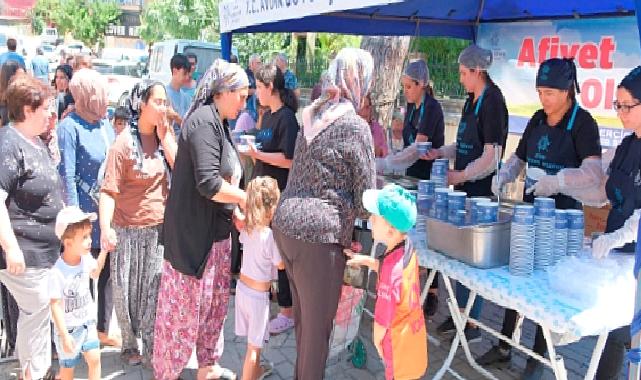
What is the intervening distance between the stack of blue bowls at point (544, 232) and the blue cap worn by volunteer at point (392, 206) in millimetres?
534


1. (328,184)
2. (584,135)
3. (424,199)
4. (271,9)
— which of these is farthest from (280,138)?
(584,135)

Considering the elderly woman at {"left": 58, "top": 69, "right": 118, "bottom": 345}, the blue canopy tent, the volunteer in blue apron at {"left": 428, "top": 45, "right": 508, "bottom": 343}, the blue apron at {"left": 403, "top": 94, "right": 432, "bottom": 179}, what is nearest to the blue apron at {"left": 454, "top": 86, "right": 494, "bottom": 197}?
the volunteer in blue apron at {"left": 428, "top": 45, "right": 508, "bottom": 343}

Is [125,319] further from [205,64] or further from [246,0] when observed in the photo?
[205,64]

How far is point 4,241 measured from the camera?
2594 millimetres

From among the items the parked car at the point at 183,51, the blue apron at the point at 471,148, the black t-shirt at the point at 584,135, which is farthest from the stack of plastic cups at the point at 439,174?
the parked car at the point at 183,51

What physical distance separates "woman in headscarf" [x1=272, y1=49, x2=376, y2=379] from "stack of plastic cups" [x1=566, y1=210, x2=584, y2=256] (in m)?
0.83

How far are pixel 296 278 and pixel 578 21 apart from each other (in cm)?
348

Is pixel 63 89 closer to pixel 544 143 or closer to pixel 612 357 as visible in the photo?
pixel 544 143

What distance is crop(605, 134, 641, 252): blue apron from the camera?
8.01 feet

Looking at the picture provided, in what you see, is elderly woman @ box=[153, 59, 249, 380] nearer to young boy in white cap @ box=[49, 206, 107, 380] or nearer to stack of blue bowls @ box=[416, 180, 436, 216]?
young boy in white cap @ box=[49, 206, 107, 380]

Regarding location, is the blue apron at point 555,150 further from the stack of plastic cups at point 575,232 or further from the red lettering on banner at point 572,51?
the red lettering on banner at point 572,51

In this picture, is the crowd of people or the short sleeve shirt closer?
the crowd of people

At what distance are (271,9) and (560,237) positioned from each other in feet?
7.66

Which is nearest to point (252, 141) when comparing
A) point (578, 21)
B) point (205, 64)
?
point (578, 21)
